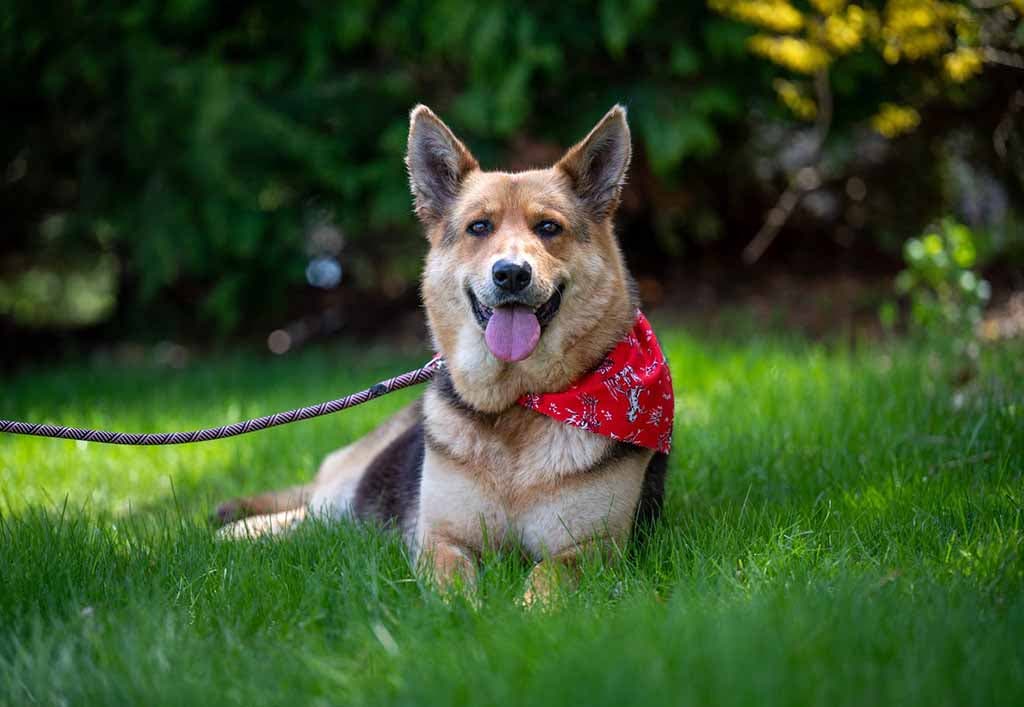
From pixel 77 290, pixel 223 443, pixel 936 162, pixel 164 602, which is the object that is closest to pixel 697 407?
pixel 223 443

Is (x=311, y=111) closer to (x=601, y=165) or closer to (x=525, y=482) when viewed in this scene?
(x=601, y=165)

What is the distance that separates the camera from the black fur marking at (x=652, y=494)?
12.3 ft

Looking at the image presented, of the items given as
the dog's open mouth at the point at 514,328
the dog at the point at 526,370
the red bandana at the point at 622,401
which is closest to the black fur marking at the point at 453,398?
the dog at the point at 526,370

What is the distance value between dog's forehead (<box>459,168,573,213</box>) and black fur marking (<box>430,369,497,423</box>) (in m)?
0.71

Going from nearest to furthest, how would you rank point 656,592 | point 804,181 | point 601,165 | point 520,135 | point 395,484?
point 656,592 → point 601,165 → point 395,484 → point 520,135 → point 804,181

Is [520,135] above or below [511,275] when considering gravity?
above

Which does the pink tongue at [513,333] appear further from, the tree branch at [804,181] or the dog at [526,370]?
the tree branch at [804,181]

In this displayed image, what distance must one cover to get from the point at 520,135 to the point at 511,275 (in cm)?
517

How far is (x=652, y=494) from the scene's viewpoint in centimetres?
390

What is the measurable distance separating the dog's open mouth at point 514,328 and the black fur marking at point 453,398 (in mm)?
265

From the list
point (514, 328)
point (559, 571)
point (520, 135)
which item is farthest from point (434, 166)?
point (520, 135)

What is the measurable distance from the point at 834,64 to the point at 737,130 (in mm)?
1240

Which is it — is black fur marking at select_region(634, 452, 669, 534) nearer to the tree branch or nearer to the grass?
the grass

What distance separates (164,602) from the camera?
10.4 ft
